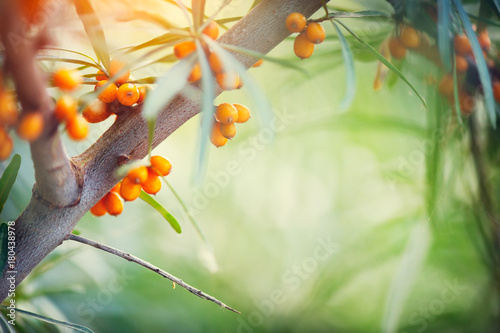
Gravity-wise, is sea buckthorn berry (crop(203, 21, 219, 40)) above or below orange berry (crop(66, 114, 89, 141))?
above

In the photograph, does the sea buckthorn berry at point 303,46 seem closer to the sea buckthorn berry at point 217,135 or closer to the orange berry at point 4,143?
the sea buckthorn berry at point 217,135

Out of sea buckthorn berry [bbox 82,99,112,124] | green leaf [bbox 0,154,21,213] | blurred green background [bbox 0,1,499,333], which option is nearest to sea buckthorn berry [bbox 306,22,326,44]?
sea buckthorn berry [bbox 82,99,112,124]

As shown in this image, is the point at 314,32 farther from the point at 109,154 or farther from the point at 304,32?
the point at 109,154

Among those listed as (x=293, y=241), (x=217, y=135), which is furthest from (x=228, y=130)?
(x=293, y=241)

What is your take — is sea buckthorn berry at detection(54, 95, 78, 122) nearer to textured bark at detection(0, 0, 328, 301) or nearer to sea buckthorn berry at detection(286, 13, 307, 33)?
textured bark at detection(0, 0, 328, 301)

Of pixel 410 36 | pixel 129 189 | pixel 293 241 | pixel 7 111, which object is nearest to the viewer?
pixel 7 111

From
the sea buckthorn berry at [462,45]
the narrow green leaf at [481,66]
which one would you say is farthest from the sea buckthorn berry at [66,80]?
the sea buckthorn berry at [462,45]
